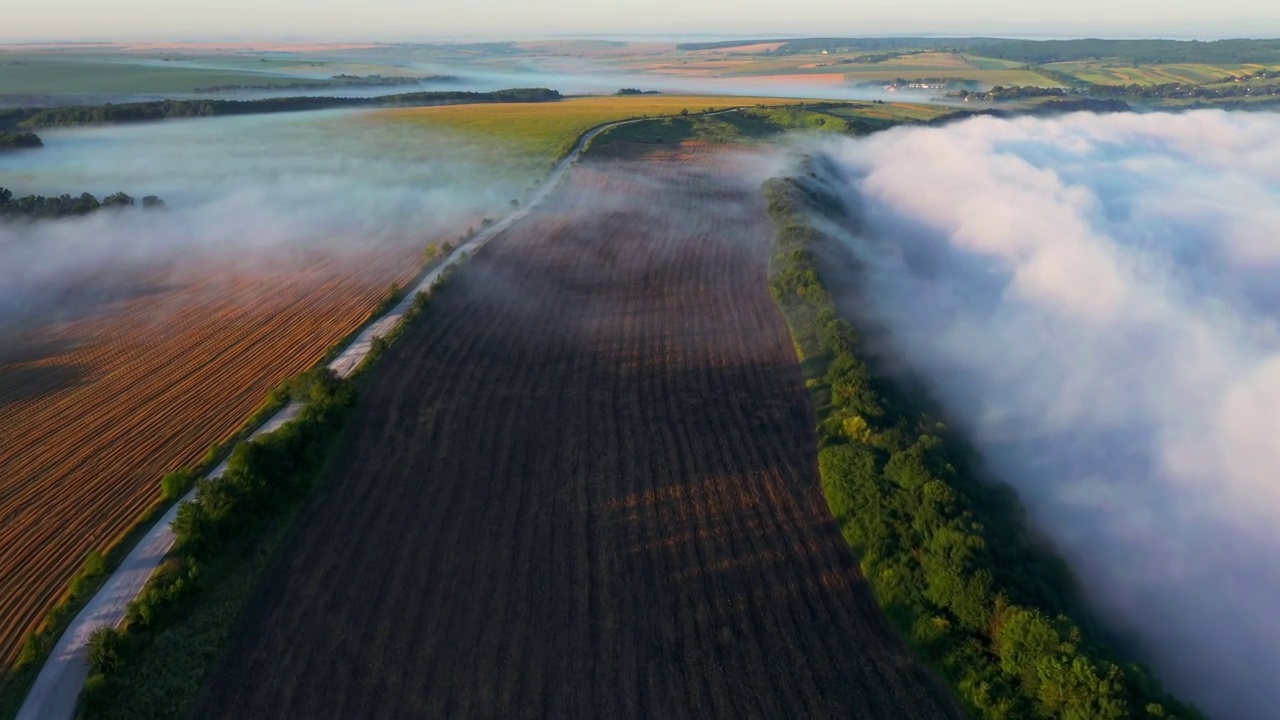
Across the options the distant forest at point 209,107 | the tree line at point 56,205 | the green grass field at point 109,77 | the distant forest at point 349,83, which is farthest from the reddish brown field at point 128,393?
the distant forest at point 349,83

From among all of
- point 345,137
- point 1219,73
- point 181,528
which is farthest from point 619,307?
point 1219,73

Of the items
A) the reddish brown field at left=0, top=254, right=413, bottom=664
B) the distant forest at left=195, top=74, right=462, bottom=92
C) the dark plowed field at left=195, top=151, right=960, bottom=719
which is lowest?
the dark plowed field at left=195, top=151, right=960, bottom=719

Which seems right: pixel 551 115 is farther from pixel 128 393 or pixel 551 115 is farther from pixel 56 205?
pixel 128 393

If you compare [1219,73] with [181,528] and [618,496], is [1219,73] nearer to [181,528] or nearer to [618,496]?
[618,496]

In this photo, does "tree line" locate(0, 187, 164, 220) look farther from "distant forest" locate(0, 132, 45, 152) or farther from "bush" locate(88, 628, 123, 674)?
"bush" locate(88, 628, 123, 674)

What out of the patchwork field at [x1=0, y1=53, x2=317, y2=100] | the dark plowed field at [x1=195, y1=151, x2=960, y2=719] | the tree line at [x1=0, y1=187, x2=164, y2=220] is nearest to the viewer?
the dark plowed field at [x1=195, y1=151, x2=960, y2=719]

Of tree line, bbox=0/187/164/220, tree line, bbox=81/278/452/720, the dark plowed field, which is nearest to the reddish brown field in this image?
tree line, bbox=81/278/452/720
